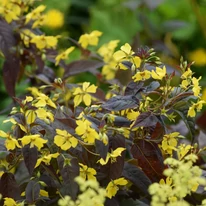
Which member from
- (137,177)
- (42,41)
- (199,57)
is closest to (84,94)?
(137,177)

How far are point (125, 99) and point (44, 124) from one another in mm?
170

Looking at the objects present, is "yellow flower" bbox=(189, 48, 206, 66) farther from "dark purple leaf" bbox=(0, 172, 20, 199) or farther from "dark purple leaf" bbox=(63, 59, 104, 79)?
"dark purple leaf" bbox=(0, 172, 20, 199)

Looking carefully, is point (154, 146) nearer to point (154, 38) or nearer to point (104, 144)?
point (104, 144)

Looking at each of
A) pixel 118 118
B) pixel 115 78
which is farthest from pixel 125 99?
pixel 115 78

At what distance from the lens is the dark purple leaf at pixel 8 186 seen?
128 centimetres

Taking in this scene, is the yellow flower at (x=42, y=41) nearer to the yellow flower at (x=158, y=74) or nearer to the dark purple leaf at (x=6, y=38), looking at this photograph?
the dark purple leaf at (x=6, y=38)

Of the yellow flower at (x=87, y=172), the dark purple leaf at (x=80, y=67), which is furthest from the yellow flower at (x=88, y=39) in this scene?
the yellow flower at (x=87, y=172)

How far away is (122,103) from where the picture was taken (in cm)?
127

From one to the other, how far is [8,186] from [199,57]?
79.1 inches

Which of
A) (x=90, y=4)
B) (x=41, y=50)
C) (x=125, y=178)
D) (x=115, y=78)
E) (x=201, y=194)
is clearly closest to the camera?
(x=125, y=178)

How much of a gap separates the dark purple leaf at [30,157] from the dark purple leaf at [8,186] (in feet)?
0.28

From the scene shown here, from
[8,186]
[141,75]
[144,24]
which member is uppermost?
[141,75]

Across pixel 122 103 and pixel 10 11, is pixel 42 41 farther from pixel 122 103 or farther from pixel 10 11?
pixel 122 103

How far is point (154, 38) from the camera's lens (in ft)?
9.57
